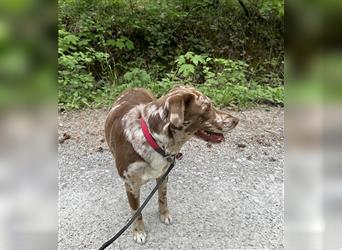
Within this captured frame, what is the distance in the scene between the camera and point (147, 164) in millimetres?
3174

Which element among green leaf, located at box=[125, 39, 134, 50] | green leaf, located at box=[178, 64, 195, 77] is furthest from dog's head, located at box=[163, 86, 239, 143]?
green leaf, located at box=[125, 39, 134, 50]

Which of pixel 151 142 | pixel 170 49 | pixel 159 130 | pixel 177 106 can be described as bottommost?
pixel 170 49

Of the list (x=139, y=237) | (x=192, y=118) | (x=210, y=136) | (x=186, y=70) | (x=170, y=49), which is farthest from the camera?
(x=170, y=49)

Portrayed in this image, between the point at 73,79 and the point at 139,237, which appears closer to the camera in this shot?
the point at 139,237

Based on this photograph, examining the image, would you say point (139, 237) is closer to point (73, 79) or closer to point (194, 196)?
point (194, 196)

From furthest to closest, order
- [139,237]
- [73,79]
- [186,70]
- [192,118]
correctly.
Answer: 1. [186,70]
2. [73,79]
3. [139,237]
4. [192,118]

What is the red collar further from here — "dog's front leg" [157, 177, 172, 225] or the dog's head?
"dog's front leg" [157, 177, 172, 225]

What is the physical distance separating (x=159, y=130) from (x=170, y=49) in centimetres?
723

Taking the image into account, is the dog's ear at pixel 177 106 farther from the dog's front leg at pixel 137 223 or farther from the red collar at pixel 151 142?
the dog's front leg at pixel 137 223

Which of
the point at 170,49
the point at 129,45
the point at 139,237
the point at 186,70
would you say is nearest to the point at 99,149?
the point at 139,237

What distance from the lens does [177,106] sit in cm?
286

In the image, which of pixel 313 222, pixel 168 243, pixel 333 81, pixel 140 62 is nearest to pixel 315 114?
pixel 333 81

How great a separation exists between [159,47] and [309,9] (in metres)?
8.67

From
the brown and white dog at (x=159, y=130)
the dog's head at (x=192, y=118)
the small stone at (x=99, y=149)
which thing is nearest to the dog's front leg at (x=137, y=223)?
the brown and white dog at (x=159, y=130)
